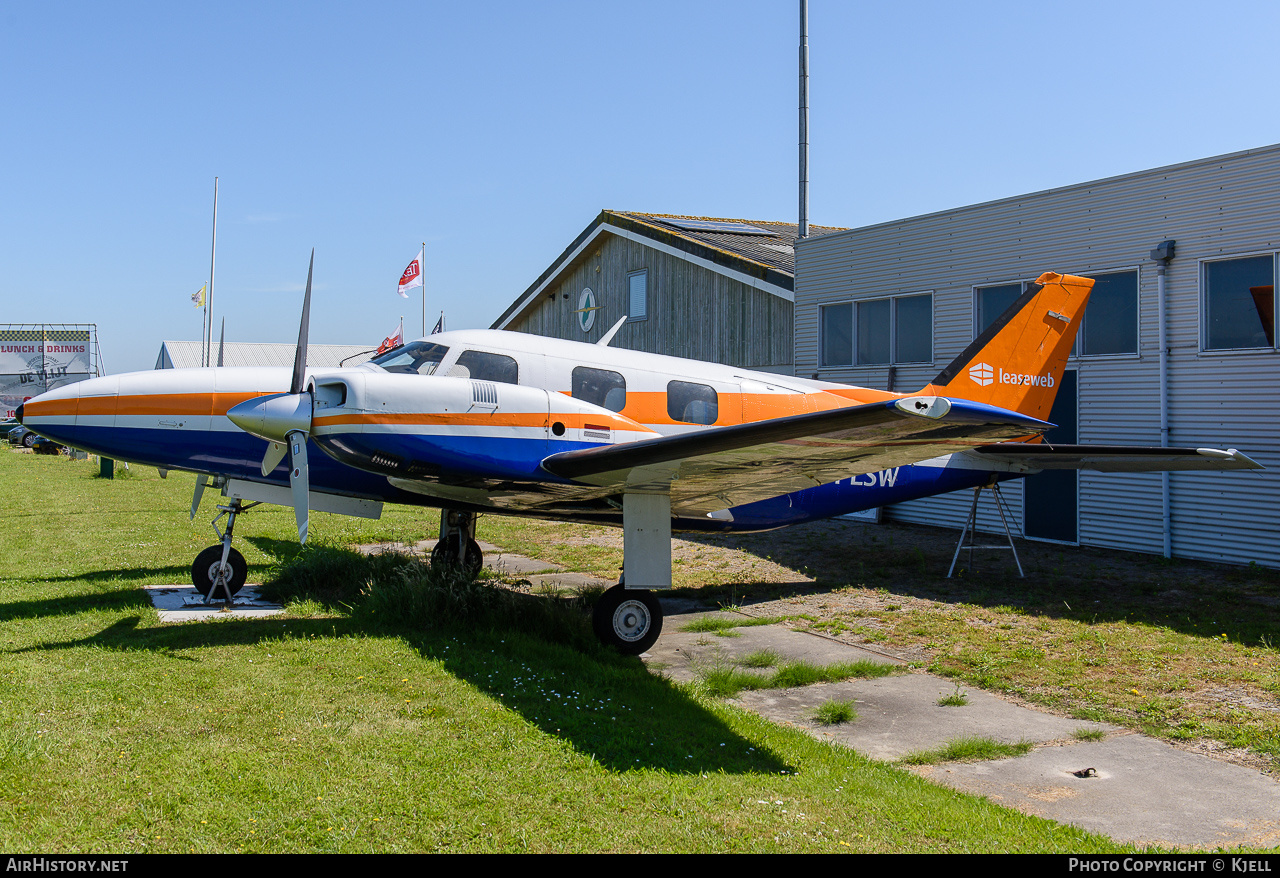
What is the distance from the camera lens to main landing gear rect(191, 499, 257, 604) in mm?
9430

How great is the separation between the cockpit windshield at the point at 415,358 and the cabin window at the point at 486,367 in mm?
→ 205

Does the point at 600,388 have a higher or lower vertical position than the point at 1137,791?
higher

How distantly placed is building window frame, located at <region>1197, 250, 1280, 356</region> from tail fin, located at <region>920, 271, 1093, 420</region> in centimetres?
222

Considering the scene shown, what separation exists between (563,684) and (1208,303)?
1073 cm

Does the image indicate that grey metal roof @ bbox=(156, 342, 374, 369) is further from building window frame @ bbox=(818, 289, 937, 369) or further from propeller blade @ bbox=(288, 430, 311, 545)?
propeller blade @ bbox=(288, 430, 311, 545)

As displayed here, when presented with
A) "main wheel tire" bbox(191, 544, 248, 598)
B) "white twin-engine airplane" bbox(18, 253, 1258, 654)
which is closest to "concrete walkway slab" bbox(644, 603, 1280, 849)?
"white twin-engine airplane" bbox(18, 253, 1258, 654)

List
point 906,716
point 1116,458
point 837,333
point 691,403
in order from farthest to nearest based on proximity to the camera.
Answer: point 837,333 → point 691,403 → point 1116,458 → point 906,716

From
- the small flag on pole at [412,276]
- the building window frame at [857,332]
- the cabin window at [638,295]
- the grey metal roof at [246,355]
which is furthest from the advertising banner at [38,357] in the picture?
the building window frame at [857,332]

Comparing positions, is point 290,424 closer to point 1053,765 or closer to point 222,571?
point 222,571

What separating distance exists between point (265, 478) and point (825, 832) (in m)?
7.37

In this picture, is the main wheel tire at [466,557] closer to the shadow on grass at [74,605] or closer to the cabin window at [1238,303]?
the shadow on grass at [74,605]
